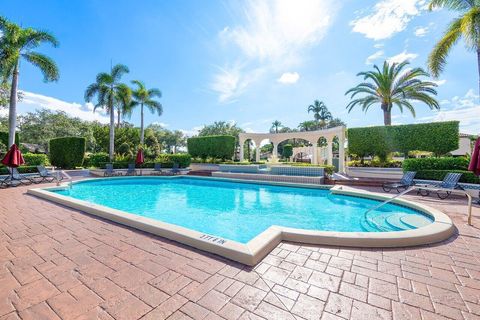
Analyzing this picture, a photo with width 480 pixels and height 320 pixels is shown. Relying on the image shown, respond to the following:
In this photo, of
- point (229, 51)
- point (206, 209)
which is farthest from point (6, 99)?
point (206, 209)

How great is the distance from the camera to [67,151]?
20.3 metres

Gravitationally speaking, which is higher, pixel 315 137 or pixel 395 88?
pixel 395 88

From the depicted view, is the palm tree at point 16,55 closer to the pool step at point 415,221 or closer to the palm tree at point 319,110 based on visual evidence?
the pool step at point 415,221

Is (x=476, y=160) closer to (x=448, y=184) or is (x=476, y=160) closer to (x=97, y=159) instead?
(x=448, y=184)

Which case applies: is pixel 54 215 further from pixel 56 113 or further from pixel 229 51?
pixel 56 113

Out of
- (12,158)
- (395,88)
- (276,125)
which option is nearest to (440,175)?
(395,88)

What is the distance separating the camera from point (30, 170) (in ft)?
44.8

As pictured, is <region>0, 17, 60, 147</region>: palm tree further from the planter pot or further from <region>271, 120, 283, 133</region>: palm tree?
<region>271, 120, 283, 133</region>: palm tree

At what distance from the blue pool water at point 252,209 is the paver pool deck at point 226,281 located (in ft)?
7.57

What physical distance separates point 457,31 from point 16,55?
A: 23249 mm

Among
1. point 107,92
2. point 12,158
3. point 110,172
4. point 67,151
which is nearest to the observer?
point 12,158

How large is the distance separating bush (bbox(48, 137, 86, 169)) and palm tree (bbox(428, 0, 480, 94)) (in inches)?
1064

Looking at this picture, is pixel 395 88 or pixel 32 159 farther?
pixel 395 88

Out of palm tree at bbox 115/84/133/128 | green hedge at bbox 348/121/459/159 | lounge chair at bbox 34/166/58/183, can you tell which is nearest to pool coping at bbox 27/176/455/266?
green hedge at bbox 348/121/459/159
